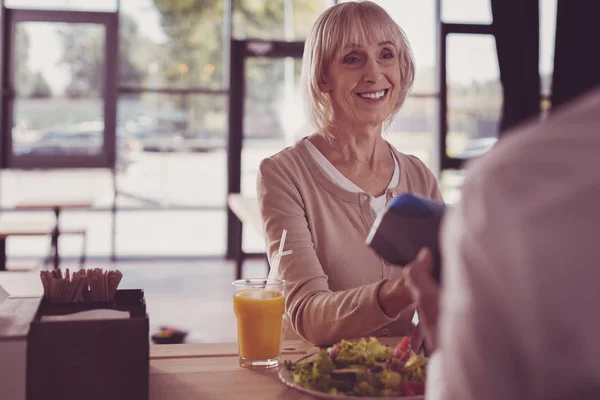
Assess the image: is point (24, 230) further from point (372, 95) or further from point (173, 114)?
point (372, 95)

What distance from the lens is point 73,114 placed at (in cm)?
707

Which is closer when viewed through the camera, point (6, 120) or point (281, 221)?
point (281, 221)

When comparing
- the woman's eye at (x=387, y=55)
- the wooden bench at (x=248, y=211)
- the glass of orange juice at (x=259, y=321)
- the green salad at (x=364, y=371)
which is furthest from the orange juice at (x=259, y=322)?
the wooden bench at (x=248, y=211)

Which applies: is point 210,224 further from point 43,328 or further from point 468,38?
point 43,328

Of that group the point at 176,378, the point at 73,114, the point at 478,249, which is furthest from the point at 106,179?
the point at 478,249

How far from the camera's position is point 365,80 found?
1.79m

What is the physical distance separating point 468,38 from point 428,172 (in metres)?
5.99

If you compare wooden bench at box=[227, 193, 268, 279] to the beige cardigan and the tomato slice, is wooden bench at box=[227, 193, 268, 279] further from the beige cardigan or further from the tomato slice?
the tomato slice

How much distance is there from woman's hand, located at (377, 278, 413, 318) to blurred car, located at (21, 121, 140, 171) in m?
6.16

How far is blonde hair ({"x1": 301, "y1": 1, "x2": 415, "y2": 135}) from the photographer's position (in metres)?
1.76

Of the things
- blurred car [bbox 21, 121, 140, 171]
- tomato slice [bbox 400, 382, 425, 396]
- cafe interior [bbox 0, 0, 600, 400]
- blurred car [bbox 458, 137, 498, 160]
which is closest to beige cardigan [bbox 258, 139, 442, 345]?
tomato slice [bbox 400, 382, 425, 396]

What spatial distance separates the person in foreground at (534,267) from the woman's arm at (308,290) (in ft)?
2.78

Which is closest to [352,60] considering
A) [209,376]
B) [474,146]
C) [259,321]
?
[259,321]

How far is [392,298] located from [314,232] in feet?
1.45
